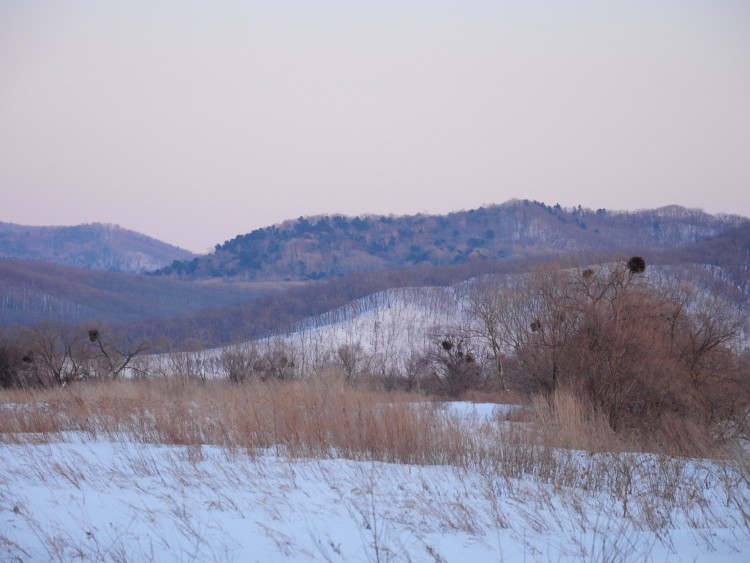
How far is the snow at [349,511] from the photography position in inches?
221

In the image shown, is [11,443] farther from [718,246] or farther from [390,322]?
[718,246]

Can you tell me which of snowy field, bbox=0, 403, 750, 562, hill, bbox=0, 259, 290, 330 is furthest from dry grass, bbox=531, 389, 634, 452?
hill, bbox=0, 259, 290, 330

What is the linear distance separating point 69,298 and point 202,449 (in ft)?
438

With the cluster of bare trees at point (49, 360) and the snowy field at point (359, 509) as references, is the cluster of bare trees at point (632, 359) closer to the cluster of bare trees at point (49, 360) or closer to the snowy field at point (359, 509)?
the snowy field at point (359, 509)

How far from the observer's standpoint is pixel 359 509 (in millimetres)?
6484

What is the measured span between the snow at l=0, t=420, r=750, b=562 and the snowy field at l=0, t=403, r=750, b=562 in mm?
20

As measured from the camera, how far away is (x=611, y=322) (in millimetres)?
13617

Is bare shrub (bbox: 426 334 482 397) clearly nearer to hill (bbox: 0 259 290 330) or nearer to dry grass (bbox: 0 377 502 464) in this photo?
dry grass (bbox: 0 377 502 464)

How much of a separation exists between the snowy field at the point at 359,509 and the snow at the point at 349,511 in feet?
0.07

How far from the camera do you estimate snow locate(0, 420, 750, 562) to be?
5.61 metres

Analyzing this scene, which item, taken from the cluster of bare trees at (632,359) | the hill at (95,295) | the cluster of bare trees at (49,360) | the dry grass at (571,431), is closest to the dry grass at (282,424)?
the dry grass at (571,431)

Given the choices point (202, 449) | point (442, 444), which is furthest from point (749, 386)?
point (202, 449)

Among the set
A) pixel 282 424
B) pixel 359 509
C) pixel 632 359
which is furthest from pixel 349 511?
pixel 632 359

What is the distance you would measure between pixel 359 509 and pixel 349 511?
0.45ft
